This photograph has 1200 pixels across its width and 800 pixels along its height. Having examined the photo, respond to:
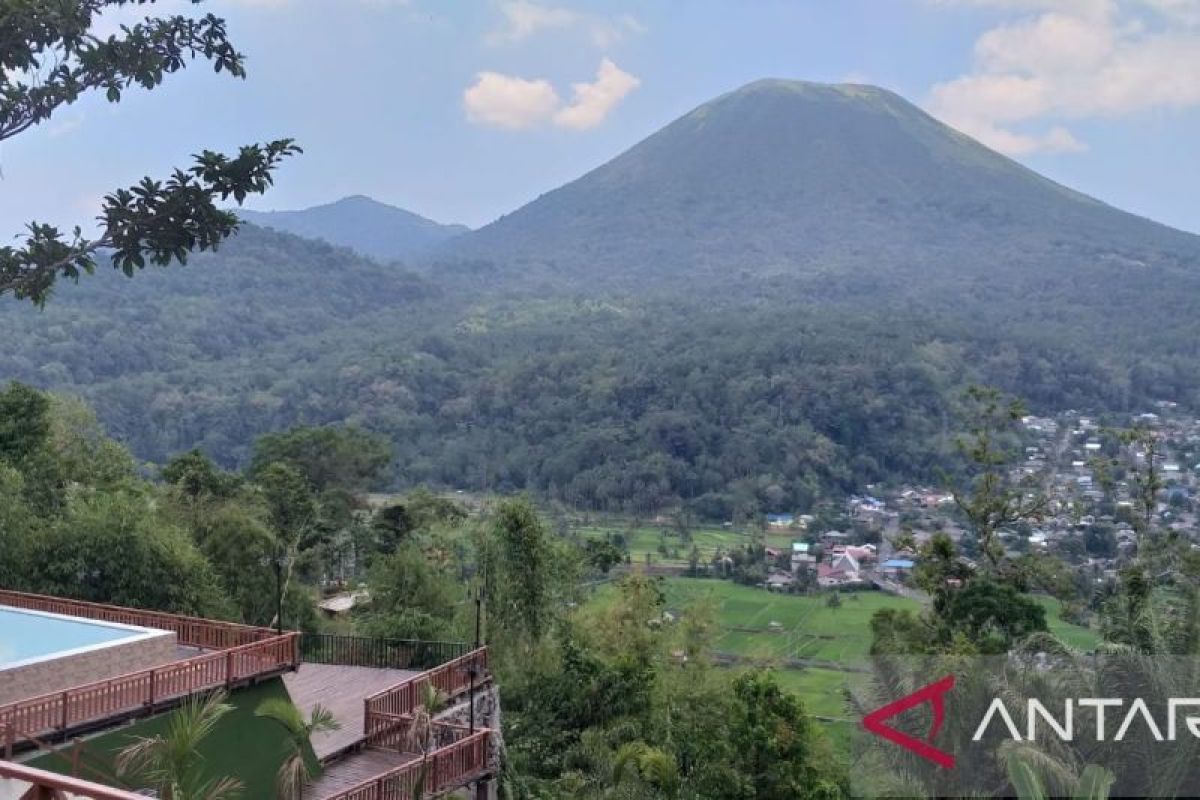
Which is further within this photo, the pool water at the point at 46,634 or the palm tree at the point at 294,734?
the pool water at the point at 46,634

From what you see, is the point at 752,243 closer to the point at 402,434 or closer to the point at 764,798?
the point at 402,434

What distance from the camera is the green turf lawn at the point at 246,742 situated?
635 cm

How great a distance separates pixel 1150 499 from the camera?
41.4ft

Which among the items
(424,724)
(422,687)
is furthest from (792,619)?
(424,724)

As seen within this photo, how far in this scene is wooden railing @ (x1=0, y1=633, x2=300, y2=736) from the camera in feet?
18.8

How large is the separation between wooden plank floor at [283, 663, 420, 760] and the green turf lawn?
0.43 meters

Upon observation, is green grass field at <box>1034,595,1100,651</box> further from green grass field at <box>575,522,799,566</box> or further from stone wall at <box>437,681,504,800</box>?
green grass field at <box>575,522,799,566</box>

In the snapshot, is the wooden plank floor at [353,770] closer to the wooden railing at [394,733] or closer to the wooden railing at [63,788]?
the wooden railing at [394,733]

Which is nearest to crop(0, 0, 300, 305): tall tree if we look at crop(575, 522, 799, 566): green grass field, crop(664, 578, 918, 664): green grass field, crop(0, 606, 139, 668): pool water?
crop(0, 606, 139, 668): pool water

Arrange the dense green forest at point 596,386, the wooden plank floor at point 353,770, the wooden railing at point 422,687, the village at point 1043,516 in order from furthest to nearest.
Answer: the dense green forest at point 596,386, the village at point 1043,516, the wooden railing at point 422,687, the wooden plank floor at point 353,770

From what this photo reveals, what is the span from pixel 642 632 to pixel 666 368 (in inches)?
1911

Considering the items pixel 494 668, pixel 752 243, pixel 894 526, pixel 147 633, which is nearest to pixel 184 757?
pixel 147 633

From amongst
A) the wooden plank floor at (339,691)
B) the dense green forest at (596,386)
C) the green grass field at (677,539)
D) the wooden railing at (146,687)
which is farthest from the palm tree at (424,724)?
the dense green forest at (596,386)

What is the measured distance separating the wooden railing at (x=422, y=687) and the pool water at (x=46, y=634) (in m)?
1.87
